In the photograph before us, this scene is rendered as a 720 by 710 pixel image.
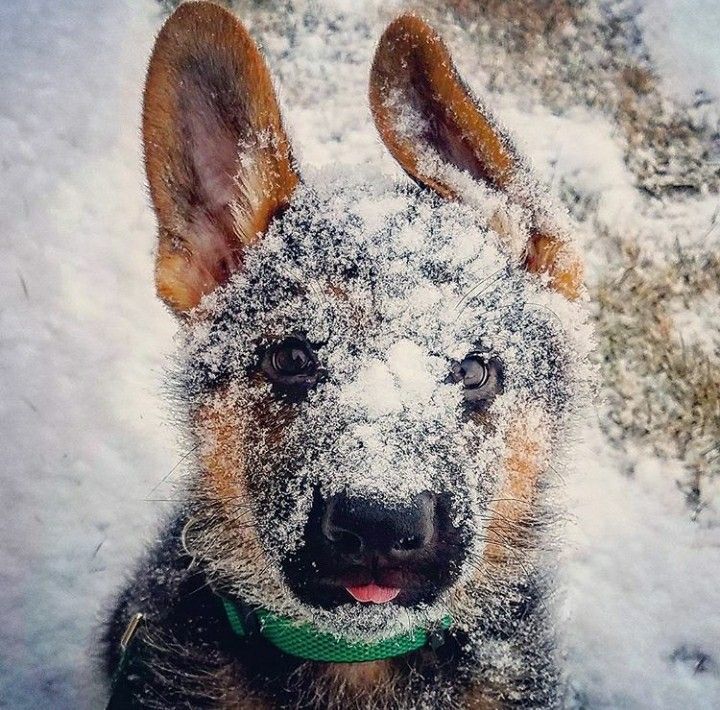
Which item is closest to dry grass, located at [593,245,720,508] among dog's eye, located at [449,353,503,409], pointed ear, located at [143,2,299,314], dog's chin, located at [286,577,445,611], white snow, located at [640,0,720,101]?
white snow, located at [640,0,720,101]

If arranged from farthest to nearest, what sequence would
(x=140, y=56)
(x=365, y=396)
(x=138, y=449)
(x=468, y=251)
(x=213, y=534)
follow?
(x=140, y=56) → (x=138, y=449) → (x=213, y=534) → (x=468, y=251) → (x=365, y=396)

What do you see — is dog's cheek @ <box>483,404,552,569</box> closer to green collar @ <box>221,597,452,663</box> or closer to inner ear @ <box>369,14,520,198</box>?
green collar @ <box>221,597,452,663</box>

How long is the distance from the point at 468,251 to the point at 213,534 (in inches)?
46.4

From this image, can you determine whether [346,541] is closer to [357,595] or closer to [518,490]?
[357,595]

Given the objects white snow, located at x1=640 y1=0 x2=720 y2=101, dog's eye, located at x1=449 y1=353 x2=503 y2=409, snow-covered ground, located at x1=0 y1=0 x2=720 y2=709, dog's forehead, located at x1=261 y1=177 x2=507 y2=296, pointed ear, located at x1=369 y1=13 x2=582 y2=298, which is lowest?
snow-covered ground, located at x1=0 y1=0 x2=720 y2=709

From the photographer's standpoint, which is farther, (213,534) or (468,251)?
(213,534)

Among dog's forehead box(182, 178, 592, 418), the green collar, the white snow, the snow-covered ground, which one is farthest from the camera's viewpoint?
the white snow

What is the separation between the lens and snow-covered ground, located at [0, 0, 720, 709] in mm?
3340

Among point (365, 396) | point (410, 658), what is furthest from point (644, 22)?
point (410, 658)

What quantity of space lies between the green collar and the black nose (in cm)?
61

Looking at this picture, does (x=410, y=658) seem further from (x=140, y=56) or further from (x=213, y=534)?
(x=140, y=56)

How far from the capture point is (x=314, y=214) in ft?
7.53

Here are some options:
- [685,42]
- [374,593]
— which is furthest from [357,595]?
[685,42]

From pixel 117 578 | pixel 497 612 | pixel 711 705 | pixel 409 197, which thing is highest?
pixel 409 197
